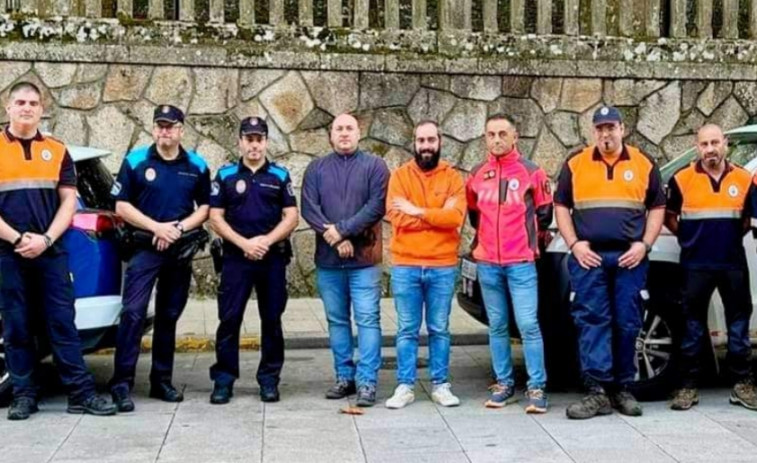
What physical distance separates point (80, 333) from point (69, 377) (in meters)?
0.35

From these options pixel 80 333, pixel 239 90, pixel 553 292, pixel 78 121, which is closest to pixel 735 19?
pixel 239 90

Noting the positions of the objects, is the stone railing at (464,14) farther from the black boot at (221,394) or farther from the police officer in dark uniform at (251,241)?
the black boot at (221,394)

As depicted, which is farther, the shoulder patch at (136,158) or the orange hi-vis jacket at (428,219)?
the shoulder patch at (136,158)

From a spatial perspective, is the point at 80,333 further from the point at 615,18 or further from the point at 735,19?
the point at 735,19

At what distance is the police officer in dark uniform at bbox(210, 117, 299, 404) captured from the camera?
7.47 metres

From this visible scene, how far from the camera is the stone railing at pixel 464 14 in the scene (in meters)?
11.6

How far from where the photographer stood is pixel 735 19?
12.6 m

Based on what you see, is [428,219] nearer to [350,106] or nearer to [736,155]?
[736,155]

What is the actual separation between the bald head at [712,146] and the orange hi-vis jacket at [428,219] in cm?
157

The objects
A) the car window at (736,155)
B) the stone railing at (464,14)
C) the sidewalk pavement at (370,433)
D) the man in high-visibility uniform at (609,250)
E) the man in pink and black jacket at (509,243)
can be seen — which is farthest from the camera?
the stone railing at (464,14)

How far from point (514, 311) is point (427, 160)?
3.71 ft

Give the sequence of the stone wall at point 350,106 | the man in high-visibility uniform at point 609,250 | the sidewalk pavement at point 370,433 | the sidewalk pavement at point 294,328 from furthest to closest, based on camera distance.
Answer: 1. the stone wall at point 350,106
2. the sidewalk pavement at point 294,328
3. the man in high-visibility uniform at point 609,250
4. the sidewalk pavement at point 370,433

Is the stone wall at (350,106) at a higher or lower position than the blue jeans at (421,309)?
higher

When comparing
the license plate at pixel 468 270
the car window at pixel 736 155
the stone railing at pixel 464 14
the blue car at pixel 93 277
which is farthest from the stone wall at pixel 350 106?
the blue car at pixel 93 277
